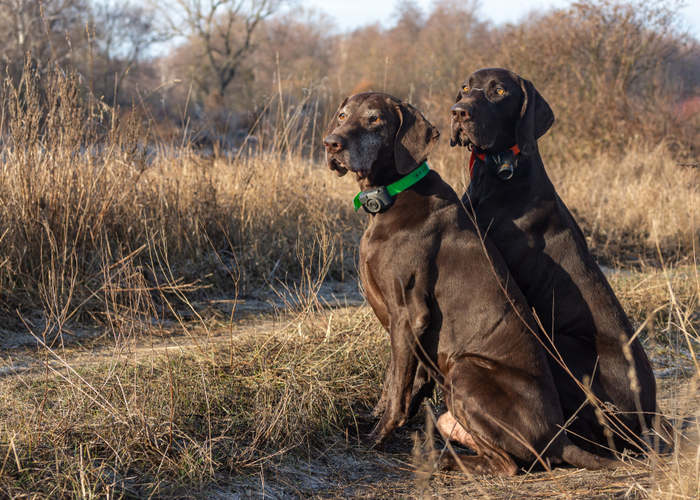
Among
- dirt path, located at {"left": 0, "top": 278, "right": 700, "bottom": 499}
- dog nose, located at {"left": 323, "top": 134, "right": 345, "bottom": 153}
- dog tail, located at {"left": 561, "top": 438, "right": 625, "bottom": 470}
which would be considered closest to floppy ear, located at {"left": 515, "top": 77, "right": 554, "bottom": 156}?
dog nose, located at {"left": 323, "top": 134, "right": 345, "bottom": 153}

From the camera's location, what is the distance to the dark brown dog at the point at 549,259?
2.66 metres

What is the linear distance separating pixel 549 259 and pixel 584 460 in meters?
0.91

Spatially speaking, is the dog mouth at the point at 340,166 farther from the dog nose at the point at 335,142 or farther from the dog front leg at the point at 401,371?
the dog front leg at the point at 401,371

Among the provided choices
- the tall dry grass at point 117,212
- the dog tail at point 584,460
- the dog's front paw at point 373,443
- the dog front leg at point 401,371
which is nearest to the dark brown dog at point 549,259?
the dog tail at point 584,460

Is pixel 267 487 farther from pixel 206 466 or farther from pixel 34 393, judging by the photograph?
pixel 34 393

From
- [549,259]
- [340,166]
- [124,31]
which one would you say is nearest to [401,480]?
[549,259]

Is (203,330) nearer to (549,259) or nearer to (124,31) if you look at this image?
(549,259)

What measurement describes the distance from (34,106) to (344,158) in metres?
2.56

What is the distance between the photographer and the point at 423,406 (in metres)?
3.24

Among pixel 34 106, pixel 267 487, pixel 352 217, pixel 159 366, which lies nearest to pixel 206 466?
pixel 267 487

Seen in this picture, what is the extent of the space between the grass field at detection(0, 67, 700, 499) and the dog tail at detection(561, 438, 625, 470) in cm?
4

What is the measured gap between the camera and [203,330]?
4289mm

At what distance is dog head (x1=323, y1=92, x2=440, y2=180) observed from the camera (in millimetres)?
2760

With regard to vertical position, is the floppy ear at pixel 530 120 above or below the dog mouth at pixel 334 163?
above
